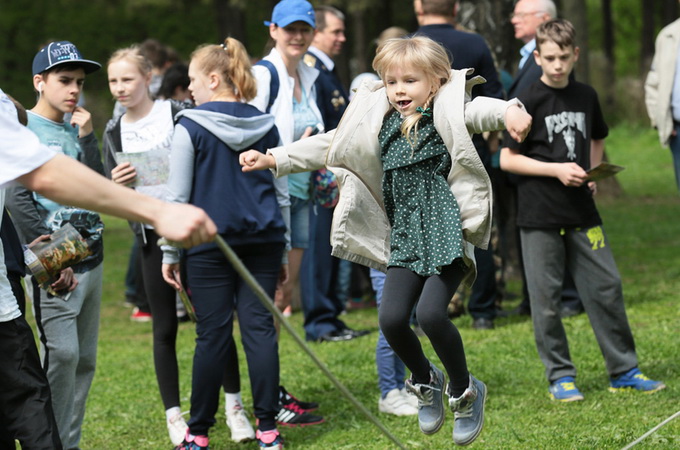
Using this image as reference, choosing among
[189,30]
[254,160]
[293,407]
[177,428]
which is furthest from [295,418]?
[189,30]

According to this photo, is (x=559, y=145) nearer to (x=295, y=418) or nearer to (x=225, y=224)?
(x=225, y=224)

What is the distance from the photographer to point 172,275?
18.4 feet

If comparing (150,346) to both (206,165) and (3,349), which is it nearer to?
(206,165)

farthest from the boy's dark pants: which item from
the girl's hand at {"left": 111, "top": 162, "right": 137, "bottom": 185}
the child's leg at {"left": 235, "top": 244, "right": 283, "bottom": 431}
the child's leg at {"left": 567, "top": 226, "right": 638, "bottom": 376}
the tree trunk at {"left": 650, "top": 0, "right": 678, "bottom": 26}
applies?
the tree trunk at {"left": 650, "top": 0, "right": 678, "bottom": 26}

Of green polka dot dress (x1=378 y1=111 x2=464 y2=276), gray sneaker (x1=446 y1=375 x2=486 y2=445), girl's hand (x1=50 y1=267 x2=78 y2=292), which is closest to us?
green polka dot dress (x1=378 y1=111 x2=464 y2=276)

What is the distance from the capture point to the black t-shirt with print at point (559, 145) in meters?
6.14

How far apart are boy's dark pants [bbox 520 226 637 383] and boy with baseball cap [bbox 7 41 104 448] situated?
8.67 ft

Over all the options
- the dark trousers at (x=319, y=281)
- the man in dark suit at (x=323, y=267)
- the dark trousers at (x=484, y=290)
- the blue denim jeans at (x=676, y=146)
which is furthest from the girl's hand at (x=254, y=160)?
the blue denim jeans at (x=676, y=146)

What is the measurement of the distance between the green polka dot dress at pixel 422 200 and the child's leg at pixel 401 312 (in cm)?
6

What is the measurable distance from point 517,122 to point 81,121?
2553 mm

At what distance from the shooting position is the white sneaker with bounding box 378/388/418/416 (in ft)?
20.5

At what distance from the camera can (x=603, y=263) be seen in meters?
6.18

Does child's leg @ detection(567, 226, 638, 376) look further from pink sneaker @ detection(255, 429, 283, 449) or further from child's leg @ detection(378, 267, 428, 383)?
pink sneaker @ detection(255, 429, 283, 449)

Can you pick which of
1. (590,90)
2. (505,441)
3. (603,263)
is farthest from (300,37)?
(505,441)
